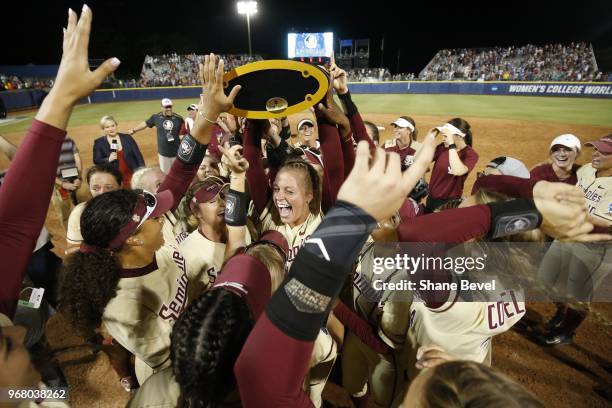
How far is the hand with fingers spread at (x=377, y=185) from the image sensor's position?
93 centimetres

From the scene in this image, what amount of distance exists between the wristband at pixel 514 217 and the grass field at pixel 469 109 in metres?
18.9

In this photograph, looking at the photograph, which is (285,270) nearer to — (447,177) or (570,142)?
(447,177)

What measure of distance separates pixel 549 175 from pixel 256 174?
405cm

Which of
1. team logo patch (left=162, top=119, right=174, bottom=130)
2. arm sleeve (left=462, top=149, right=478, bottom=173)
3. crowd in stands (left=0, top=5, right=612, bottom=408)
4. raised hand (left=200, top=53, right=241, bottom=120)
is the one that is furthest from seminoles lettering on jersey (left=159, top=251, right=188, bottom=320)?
team logo patch (left=162, top=119, right=174, bottom=130)

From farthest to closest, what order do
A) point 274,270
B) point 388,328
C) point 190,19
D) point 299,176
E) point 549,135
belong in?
point 190,19 < point 549,135 < point 299,176 < point 388,328 < point 274,270

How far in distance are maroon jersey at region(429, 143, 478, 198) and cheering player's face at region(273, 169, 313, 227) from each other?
2647mm

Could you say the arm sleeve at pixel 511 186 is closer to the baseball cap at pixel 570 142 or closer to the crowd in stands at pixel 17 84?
the baseball cap at pixel 570 142

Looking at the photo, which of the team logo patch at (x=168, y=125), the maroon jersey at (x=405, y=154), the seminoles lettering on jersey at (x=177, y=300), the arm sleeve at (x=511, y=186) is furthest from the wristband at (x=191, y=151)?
the team logo patch at (x=168, y=125)

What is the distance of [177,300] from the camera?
2.30 meters

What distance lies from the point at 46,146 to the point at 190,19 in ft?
217

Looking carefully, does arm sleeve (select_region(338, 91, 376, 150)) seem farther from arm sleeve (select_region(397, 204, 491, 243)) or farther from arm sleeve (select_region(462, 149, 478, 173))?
arm sleeve (select_region(462, 149, 478, 173))

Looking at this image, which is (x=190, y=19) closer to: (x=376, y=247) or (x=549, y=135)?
(x=549, y=135)

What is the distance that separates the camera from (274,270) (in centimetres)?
178

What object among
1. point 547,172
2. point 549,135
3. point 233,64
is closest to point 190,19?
point 233,64
